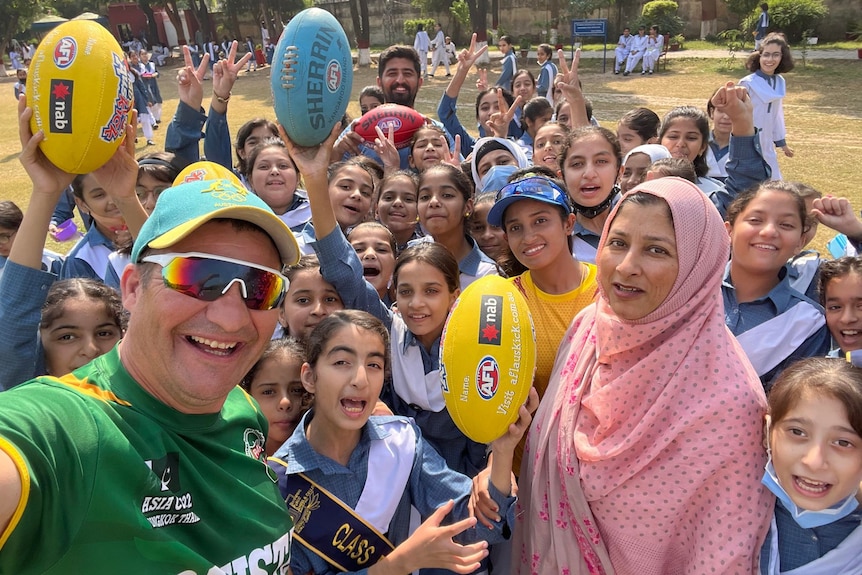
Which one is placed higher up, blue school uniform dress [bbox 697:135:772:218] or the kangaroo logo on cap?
the kangaroo logo on cap

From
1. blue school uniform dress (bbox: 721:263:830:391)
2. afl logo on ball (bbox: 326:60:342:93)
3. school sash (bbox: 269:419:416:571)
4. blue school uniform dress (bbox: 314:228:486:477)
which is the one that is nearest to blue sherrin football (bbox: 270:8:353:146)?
afl logo on ball (bbox: 326:60:342:93)

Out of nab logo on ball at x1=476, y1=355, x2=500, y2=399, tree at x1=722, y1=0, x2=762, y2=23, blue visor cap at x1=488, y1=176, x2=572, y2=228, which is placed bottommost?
nab logo on ball at x1=476, y1=355, x2=500, y2=399

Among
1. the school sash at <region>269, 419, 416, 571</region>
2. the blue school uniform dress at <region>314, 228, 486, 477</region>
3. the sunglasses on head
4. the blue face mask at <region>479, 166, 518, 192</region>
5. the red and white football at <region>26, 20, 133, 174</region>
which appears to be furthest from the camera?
the blue face mask at <region>479, 166, 518, 192</region>

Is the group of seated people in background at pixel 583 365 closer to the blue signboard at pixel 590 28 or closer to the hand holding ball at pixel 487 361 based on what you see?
the hand holding ball at pixel 487 361

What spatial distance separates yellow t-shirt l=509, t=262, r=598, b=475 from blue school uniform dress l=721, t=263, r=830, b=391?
0.71 metres

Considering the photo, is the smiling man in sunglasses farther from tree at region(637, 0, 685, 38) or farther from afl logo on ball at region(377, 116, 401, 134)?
tree at region(637, 0, 685, 38)

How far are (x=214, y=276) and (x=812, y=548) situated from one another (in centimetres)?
206

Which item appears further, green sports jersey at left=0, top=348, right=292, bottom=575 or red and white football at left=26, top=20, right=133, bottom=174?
red and white football at left=26, top=20, right=133, bottom=174

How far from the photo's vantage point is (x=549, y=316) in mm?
2832

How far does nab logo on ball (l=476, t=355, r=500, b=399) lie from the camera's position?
84.6 inches

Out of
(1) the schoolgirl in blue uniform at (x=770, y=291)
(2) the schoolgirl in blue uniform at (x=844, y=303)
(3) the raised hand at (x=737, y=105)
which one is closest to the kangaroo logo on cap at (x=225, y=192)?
(1) the schoolgirl in blue uniform at (x=770, y=291)

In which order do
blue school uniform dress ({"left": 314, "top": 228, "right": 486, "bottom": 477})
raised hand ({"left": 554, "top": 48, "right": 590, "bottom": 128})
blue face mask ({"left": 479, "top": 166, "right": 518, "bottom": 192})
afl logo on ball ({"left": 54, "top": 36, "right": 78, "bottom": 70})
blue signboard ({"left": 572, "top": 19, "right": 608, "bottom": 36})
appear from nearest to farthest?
1. afl logo on ball ({"left": 54, "top": 36, "right": 78, "bottom": 70})
2. blue school uniform dress ({"left": 314, "top": 228, "right": 486, "bottom": 477})
3. blue face mask ({"left": 479, "top": 166, "right": 518, "bottom": 192})
4. raised hand ({"left": 554, "top": 48, "right": 590, "bottom": 128})
5. blue signboard ({"left": 572, "top": 19, "right": 608, "bottom": 36})

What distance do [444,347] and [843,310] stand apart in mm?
1823

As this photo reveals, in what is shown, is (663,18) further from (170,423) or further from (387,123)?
(170,423)
